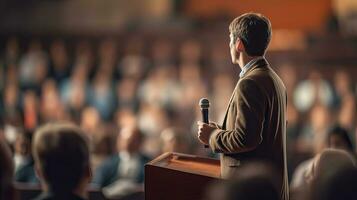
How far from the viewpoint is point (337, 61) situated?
A: 1009 centimetres

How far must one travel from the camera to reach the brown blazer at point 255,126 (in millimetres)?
2564

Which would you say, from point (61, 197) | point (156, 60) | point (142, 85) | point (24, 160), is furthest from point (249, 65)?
point (156, 60)

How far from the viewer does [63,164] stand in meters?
2.10

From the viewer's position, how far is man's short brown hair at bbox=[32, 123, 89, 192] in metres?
2.10

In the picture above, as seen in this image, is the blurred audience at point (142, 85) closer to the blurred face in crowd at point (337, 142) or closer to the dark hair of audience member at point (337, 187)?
the blurred face in crowd at point (337, 142)

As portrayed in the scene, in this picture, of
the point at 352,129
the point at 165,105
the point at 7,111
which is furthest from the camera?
the point at 165,105

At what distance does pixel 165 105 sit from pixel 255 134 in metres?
7.05

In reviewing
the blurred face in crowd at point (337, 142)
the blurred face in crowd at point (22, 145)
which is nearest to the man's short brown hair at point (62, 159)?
the blurred face in crowd at point (337, 142)

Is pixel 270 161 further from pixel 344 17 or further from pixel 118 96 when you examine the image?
pixel 344 17

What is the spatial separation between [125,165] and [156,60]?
17.0ft

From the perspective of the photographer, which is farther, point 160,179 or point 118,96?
point 118,96

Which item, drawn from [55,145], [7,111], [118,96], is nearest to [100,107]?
[118,96]

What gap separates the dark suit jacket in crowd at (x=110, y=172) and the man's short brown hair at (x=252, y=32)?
2582mm

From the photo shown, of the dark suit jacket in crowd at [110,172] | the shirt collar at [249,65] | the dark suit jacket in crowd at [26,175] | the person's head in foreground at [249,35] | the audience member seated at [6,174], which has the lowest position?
the dark suit jacket in crowd at [110,172]
